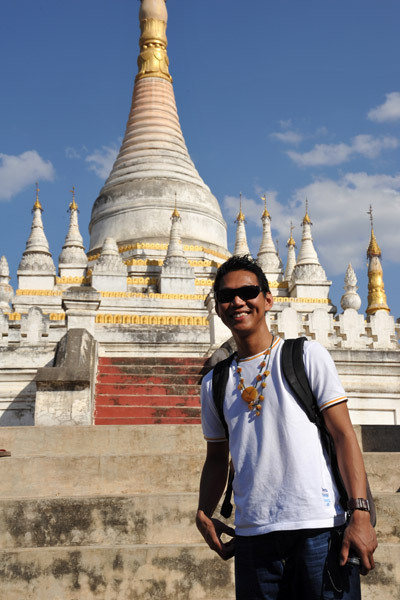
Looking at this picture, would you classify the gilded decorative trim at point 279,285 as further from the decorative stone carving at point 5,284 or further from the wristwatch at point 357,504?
the wristwatch at point 357,504

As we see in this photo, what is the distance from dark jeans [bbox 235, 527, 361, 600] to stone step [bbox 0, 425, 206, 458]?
16.9 feet

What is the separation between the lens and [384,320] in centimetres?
1423

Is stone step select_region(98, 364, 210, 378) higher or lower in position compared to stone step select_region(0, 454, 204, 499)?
higher

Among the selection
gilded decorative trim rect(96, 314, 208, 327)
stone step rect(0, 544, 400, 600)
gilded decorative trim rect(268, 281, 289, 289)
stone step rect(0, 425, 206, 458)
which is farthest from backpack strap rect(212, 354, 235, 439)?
gilded decorative trim rect(268, 281, 289, 289)

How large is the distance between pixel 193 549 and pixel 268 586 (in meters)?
2.30

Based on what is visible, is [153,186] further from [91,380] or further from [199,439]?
[199,439]

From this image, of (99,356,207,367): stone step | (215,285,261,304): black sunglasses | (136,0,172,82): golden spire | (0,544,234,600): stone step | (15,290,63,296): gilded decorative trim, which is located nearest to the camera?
(215,285,261,304): black sunglasses

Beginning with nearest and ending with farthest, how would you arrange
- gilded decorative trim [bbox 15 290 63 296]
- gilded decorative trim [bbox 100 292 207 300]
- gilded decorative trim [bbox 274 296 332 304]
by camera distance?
1. gilded decorative trim [bbox 100 292 207 300]
2. gilded decorative trim [bbox 15 290 63 296]
3. gilded decorative trim [bbox 274 296 332 304]

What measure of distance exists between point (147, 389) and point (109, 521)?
6.56 meters

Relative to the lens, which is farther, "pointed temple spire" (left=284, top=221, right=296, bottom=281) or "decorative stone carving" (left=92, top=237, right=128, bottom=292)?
"pointed temple spire" (left=284, top=221, right=296, bottom=281)

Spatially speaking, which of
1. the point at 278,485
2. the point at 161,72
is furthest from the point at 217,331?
the point at 161,72

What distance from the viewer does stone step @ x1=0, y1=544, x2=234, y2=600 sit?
195 inches

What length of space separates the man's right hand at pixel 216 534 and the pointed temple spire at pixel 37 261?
27027mm

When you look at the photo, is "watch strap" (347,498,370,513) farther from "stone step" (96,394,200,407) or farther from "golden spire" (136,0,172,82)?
"golden spire" (136,0,172,82)
